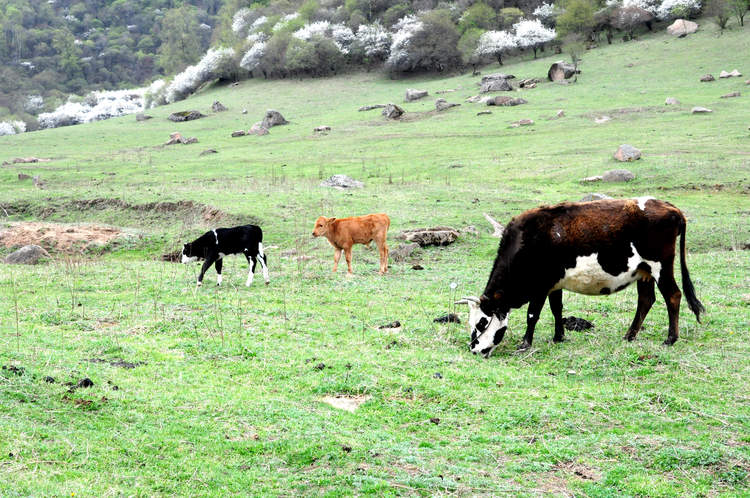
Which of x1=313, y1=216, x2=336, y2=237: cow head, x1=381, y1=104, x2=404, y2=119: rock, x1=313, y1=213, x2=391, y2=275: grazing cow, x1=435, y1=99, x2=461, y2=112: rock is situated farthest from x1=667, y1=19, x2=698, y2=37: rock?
x1=313, y1=216, x2=336, y2=237: cow head

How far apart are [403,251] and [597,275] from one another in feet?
30.1

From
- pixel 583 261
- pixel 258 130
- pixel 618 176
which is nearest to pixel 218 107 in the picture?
pixel 258 130

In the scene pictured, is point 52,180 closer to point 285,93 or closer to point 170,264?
point 170,264

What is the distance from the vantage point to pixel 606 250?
418 inches

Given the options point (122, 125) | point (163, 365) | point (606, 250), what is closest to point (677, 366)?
point (606, 250)

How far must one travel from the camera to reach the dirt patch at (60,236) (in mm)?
21344

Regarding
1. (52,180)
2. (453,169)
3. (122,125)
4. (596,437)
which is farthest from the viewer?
(122,125)

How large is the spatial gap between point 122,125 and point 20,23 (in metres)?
95.3

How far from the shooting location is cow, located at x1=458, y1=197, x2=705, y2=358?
10.5 meters

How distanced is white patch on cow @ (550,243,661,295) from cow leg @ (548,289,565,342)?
41cm

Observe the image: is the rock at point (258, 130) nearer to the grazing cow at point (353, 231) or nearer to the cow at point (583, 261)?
the grazing cow at point (353, 231)

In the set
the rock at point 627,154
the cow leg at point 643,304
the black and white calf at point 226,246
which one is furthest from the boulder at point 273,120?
the cow leg at point 643,304

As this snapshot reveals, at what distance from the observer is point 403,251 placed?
1947cm

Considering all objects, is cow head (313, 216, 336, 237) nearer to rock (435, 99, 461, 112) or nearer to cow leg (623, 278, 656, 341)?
cow leg (623, 278, 656, 341)
